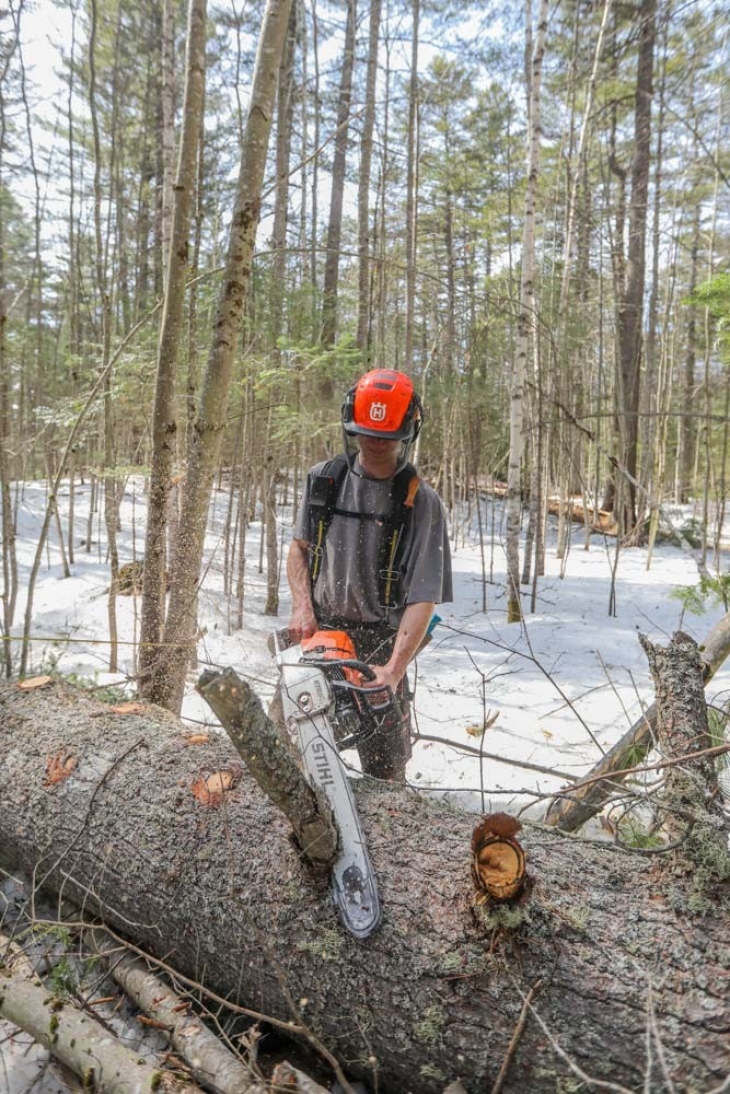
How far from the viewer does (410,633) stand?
2.27 metres

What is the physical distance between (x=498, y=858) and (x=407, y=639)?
94cm

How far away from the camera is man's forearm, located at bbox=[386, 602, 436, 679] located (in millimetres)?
2205

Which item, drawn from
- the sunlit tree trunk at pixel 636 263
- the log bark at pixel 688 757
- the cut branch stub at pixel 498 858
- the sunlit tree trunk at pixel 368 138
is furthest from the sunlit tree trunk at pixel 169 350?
the sunlit tree trunk at pixel 636 263

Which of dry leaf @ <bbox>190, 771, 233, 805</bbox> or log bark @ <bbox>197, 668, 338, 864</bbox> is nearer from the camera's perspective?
log bark @ <bbox>197, 668, 338, 864</bbox>

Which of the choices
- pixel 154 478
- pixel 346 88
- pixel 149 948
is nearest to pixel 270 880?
pixel 149 948

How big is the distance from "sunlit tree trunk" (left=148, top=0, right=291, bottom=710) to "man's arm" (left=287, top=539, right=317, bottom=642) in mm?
559

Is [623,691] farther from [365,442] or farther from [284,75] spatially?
[284,75]

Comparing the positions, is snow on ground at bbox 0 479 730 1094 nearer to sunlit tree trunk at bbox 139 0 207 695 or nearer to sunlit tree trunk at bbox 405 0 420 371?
sunlit tree trunk at bbox 139 0 207 695

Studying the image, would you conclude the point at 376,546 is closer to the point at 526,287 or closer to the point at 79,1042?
the point at 79,1042

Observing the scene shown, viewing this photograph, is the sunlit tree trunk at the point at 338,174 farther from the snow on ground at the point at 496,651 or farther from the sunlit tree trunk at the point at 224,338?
the sunlit tree trunk at the point at 224,338

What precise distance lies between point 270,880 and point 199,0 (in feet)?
12.2

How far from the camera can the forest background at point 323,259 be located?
3.37m

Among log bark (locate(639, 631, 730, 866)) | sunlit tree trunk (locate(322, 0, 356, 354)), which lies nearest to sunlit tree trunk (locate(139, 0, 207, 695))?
log bark (locate(639, 631, 730, 866))

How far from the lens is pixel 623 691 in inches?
194
